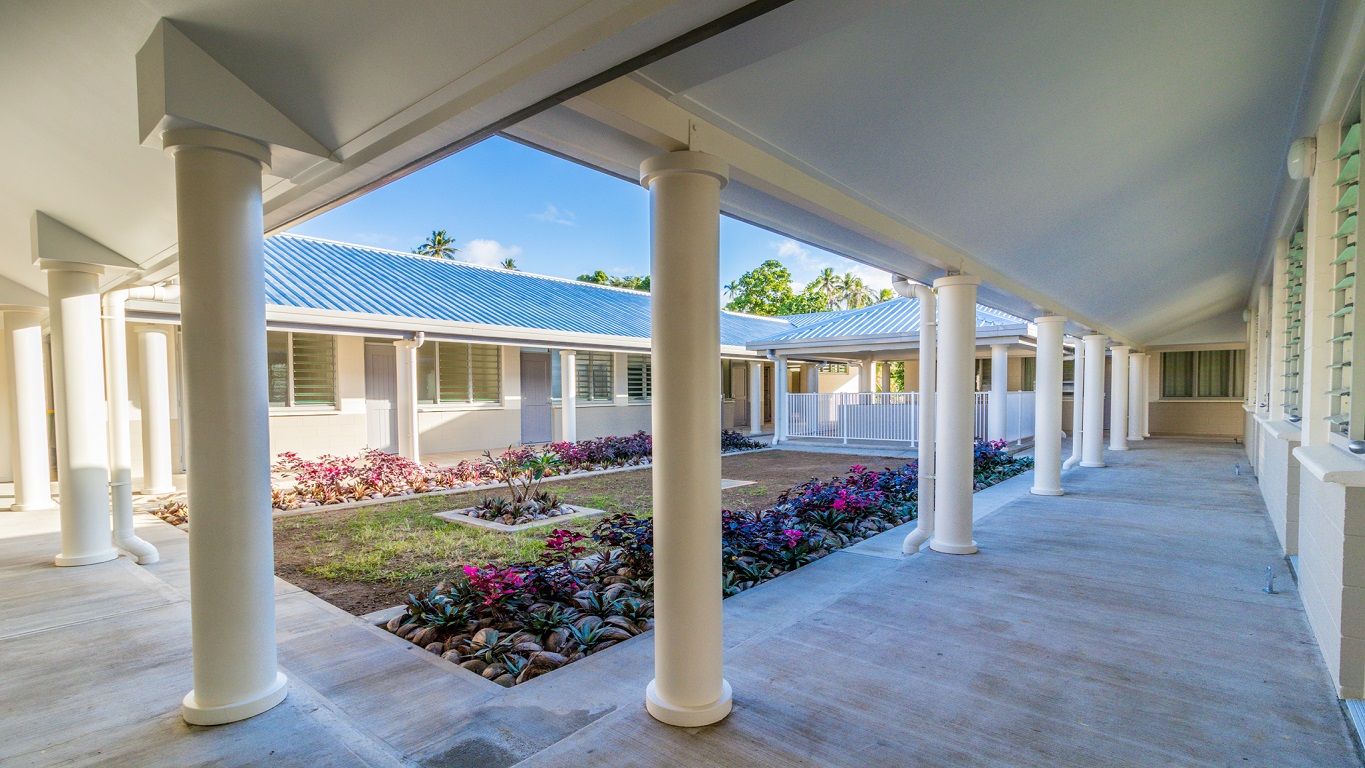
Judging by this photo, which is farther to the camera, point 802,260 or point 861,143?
point 802,260

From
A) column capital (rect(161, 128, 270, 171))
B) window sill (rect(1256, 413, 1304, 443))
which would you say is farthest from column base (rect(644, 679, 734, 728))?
window sill (rect(1256, 413, 1304, 443))

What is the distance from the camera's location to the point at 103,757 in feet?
9.16

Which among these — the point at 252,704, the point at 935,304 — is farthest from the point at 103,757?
the point at 935,304

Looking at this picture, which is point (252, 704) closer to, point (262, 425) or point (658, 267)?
point (262, 425)

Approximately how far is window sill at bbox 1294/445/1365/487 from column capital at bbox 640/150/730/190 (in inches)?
121

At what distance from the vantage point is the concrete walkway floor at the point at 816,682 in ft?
9.20

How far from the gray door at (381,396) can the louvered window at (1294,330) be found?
524 inches

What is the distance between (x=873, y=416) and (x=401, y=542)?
12.0m

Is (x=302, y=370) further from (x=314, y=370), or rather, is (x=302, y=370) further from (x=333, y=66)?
(x=333, y=66)

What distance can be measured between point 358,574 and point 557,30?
5083 mm

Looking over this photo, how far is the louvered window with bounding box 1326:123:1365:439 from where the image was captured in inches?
129

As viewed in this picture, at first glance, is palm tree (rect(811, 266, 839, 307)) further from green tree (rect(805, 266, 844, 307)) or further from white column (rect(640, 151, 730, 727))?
white column (rect(640, 151, 730, 727))

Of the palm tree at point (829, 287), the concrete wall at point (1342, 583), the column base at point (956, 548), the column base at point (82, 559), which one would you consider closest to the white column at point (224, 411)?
the column base at point (82, 559)

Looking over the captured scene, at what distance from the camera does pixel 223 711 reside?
3.01 m
